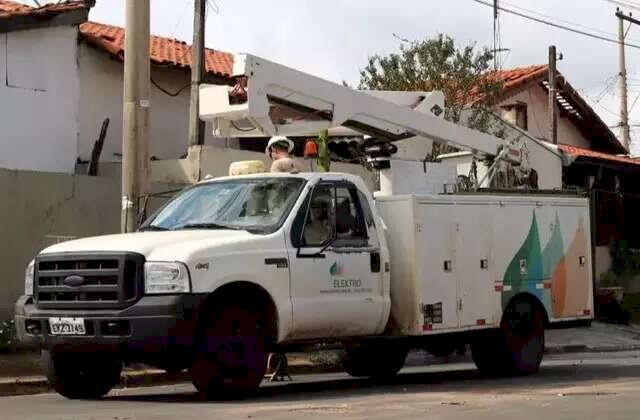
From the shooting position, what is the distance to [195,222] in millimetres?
11086

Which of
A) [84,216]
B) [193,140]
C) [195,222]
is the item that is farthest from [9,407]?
[193,140]

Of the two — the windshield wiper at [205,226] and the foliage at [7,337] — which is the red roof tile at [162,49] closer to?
the foliage at [7,337]

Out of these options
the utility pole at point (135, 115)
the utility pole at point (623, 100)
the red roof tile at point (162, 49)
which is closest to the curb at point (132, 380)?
the utility pole at point (135, 115)

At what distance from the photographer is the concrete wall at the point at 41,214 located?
51.5ft

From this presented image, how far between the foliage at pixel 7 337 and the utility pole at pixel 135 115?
268cm

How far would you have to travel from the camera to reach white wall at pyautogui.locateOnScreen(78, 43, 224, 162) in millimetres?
21742

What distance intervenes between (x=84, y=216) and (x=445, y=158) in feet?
16.9

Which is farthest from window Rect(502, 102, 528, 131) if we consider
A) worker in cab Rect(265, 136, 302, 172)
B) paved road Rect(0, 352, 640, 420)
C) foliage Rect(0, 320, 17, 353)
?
worker in cab Rect(265, 136, 302, 172)

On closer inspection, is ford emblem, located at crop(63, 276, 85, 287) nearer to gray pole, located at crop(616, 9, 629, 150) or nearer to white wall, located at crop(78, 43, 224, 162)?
white wall, located at crop(78, 43, 224, 162)

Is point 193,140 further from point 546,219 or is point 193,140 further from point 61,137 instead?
point 546,219

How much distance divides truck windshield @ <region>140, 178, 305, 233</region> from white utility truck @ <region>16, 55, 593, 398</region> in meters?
0.02

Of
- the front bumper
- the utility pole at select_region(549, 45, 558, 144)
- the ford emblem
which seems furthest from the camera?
the utility pole at select_region(549, 45, 558, 144)

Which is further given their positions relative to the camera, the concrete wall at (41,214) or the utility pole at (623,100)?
the utility pole at (623,100)

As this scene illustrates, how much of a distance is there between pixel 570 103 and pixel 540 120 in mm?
1062
